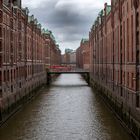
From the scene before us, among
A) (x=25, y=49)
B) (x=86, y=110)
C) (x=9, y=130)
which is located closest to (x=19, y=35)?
(x=25, y=49)

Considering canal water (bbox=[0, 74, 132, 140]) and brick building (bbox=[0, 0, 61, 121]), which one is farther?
brick building (bbox=[0, 0, 61, 121])

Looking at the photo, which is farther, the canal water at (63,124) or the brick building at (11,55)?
the brick building at (11,55)

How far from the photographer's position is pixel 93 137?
26.2 metres

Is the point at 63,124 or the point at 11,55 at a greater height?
the point at 11,55

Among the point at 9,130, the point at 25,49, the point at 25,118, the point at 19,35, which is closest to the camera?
the point at 9,130

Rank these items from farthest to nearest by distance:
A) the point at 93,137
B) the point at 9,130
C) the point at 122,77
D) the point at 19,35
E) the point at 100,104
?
the point at 19,35, the point at 100,104, the point at 122,77, the point at 9,130, the point at 93,137

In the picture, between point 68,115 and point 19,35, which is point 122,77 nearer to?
point 68,115

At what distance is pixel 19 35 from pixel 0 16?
16.1 metres

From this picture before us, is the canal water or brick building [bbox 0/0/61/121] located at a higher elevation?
brick building [bbox 0/0/61/121]

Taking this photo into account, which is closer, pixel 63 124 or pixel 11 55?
pixel 63 124

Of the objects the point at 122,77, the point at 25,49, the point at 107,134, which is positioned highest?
the point at 25,49

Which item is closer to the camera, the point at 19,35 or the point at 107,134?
the point at 107,134

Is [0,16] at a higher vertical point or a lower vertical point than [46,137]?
higher

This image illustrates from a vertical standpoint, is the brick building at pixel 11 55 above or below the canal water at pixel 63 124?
above
